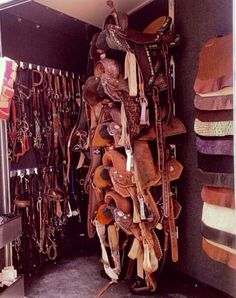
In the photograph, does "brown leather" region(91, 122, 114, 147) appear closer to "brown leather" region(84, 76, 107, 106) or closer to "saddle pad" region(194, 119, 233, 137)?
"brown leather" region(84, 76, 107, 106)

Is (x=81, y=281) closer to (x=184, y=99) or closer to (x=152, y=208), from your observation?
(x=152, y=208)

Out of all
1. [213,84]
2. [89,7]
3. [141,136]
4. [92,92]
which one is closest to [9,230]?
[141,136]

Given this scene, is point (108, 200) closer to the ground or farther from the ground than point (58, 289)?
farther from the ground

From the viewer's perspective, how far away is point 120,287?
2.55m

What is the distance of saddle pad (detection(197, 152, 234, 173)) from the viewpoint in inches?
71.4

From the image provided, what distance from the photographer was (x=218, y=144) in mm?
1845

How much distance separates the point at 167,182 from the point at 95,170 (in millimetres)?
587

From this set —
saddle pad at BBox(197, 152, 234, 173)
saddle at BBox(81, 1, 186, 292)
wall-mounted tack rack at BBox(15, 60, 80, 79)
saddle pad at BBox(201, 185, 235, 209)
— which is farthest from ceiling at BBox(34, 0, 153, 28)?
saddle pad at BBox(201, 185, 235, 209)

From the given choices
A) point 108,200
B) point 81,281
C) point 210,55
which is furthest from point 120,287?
point 210,55

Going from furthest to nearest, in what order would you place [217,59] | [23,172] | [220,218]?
[23,172] < [217,59] < [220,218]

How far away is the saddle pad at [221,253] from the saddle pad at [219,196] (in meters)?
0.21

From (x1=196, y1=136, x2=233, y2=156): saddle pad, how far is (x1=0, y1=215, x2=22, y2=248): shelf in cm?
124

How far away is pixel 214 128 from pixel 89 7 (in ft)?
5.41

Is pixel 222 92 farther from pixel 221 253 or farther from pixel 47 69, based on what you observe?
pixel 47 69
